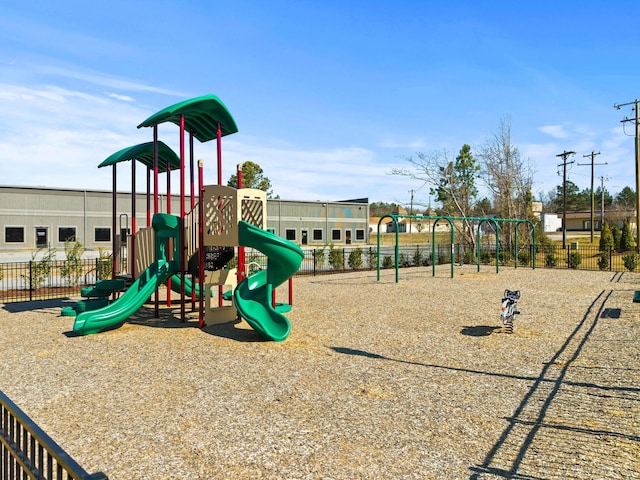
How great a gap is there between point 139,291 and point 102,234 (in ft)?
103

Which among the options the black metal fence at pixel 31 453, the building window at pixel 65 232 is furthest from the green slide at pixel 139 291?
the building window at pixel 65 232

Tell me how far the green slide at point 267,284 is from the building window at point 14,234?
32441 millimetres

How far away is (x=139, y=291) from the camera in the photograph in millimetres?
9383

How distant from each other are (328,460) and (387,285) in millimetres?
12231

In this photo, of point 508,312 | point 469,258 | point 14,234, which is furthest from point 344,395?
point 14,234

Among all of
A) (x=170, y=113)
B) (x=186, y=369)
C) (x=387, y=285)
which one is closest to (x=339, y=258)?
(x=387, y=285)

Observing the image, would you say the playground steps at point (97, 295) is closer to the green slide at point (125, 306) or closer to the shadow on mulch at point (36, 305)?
the green slide at point (125, 306)

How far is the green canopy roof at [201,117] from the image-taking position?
9.34 m

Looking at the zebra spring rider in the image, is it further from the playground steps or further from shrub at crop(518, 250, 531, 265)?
shrub at crop(518, 250, 531, 265)

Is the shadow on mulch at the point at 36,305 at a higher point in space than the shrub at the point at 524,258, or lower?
lower

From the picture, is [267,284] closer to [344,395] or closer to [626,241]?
[344,395]

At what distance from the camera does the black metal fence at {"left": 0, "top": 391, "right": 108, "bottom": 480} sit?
1.75 meters

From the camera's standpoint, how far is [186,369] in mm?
6582

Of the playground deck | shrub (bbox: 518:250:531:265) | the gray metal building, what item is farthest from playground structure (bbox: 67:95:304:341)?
the gray metal building
